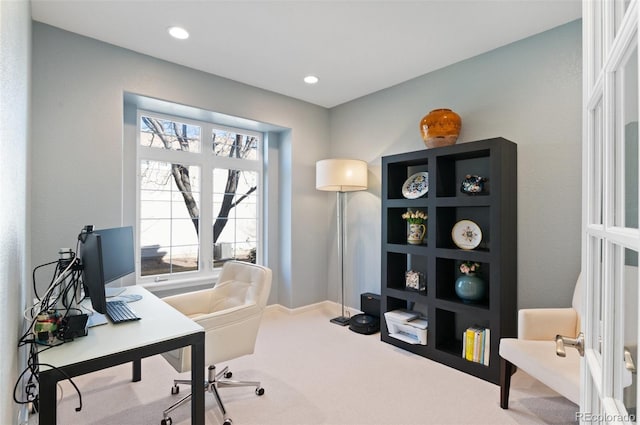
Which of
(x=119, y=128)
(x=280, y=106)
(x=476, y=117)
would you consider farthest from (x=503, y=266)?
(x=119, y=128)

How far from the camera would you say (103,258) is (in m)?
1.96

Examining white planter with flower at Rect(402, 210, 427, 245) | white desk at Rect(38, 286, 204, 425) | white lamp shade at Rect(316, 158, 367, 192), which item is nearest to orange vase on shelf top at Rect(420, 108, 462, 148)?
white planter with flower at Rect(402, 210, 427, 245)

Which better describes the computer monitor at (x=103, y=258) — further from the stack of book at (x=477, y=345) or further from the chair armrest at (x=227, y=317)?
the stack of book at (x=477, y=345)

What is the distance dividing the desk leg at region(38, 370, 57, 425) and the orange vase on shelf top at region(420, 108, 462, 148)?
2.85 metres

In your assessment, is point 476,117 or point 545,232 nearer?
point 545,232

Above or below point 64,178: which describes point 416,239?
below

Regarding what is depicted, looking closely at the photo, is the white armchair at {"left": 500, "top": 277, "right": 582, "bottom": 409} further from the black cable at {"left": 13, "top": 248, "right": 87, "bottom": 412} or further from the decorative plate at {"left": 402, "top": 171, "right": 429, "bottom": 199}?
the black cable at {"left": 13, "top": 248, "right": 87, "bottom": 412}

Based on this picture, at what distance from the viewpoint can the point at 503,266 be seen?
A: 7.82ft

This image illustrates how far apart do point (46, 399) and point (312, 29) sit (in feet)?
8.47

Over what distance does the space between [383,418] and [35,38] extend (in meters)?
3.50

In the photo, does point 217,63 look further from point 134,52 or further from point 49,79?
Answer: point 49,79

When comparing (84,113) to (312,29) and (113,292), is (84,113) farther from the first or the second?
(312,29)

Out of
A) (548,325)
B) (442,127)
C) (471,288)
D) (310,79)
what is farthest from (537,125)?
(310,79)

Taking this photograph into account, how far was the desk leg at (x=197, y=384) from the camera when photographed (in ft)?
4.96
